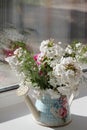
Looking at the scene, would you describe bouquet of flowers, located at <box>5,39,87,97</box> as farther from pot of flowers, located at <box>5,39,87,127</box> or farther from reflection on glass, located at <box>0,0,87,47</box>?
reflection on glass, located at <box>0,0,87,47</box>

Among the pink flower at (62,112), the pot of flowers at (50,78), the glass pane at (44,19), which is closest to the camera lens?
the pot of flowers at (50,78)

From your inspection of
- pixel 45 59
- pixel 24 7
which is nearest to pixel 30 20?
pixel 24 7

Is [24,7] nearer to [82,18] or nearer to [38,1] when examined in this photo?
[38,1]

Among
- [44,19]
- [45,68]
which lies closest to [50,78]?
[45,68]

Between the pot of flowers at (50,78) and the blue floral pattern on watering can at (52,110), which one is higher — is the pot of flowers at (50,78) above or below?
above

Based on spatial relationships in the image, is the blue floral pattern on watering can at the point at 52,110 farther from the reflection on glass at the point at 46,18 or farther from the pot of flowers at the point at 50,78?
the reflection on glass at the point at 46,18

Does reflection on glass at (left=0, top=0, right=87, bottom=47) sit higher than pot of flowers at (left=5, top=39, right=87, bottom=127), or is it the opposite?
reflection on glass at (left=0, top=0, right=87, bottom=47)

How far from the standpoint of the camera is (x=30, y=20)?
4.49ft

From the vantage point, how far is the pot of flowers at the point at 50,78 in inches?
39.6

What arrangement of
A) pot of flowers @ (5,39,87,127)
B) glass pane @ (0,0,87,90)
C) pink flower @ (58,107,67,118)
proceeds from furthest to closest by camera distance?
glass pane @ (0,0,87,90)
pink flower @ (58,107,67,118)
pot of flowers @ (5,39,87,127)

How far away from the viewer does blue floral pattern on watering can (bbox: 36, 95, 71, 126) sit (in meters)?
1.10

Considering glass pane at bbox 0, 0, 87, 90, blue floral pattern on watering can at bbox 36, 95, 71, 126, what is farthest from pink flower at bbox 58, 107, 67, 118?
glass pane at bbox 0, 0, 87, 90

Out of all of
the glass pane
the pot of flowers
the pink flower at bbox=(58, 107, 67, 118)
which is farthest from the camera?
the glass pane

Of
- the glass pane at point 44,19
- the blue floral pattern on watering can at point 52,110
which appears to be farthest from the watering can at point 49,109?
the glass pane at point 44,19
